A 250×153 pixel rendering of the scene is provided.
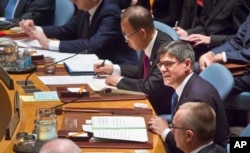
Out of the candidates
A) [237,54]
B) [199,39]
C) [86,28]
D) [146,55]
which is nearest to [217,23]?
[199,39]

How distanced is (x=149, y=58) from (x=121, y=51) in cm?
85

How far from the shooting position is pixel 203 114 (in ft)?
9.15

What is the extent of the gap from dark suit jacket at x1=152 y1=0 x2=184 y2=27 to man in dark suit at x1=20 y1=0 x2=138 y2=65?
0.90 meters

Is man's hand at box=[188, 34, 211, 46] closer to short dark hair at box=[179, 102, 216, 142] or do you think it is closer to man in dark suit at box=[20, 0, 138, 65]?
man in dark suit at box=[20, 0, 138, 65]

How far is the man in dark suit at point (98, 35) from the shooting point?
4.56 meters

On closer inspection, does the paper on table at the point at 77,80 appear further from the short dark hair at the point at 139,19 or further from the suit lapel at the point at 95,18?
the suit lapel at the point at 95,18

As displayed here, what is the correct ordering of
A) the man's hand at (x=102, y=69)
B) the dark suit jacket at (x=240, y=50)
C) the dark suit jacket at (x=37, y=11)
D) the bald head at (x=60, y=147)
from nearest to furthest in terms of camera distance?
the bald head at (x=60, y=147), the man's hand at (x=102, y=69), the dark suit jacket at (x=240, y=50), the dark suit jacket at (x=37, y=11)

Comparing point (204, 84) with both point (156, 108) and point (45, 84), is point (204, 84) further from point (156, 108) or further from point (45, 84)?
point (45, 84)

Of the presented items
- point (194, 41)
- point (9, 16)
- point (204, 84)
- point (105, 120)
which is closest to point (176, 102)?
point (204, 84)

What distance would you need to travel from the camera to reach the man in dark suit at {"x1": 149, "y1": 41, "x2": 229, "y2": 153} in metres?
3.05

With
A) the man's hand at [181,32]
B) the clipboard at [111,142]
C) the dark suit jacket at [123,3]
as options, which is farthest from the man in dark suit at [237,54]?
the dark suit jacket at [123,3]

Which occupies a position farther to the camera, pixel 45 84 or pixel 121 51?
pixel 121 51

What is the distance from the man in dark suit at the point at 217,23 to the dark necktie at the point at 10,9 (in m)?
1.66

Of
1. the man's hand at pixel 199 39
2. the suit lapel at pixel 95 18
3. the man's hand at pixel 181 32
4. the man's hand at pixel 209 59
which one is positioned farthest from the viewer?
the man's hand at pixel 181 32
